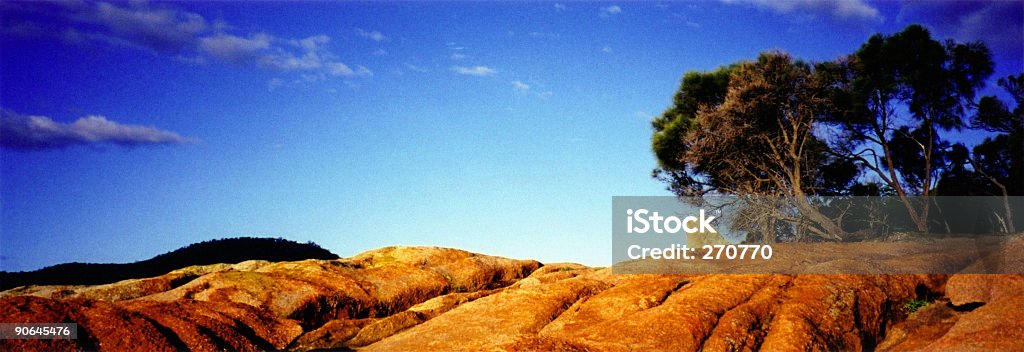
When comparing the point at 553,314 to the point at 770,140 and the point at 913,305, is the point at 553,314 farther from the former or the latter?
the point at 770,140

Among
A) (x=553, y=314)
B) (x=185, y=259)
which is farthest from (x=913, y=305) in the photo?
(x=185, y=259)

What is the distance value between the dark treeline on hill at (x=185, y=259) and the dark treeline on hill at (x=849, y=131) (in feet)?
92.5

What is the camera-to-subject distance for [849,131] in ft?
121

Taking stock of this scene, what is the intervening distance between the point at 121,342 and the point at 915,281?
19.0 metres

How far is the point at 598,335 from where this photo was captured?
42.8 ft

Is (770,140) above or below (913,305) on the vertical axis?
above

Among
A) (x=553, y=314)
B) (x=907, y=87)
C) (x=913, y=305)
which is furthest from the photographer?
(x=907, y=87)

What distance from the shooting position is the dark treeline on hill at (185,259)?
125 ft

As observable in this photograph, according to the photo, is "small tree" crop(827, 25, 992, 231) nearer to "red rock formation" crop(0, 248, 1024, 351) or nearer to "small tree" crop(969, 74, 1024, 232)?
"small tree" crop(969, 74, 1024, 232)

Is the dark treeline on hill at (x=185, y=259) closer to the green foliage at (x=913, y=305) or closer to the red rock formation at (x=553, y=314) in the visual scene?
the red rock formation at (x=553, y=314)

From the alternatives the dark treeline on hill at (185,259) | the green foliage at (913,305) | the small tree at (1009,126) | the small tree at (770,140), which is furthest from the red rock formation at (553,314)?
the small tree at (1009,126)

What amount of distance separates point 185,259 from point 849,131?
43.8 meters

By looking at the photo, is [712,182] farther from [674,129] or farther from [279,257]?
[279,257]

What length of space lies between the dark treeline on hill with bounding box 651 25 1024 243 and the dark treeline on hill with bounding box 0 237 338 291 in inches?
1110
